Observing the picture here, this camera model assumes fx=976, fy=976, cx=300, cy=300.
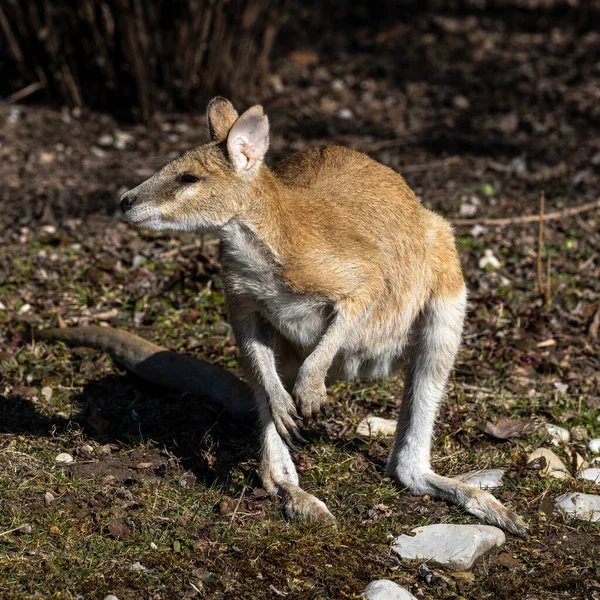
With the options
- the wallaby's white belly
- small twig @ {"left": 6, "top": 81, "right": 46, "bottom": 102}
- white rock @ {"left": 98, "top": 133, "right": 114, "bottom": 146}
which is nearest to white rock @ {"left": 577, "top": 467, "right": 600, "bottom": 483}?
the wallaby's white belly

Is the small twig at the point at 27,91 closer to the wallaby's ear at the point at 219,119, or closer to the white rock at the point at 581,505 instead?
the wallaby's ear at the point at 219,119

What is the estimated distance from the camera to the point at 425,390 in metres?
4.30

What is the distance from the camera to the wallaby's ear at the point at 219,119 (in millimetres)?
3966

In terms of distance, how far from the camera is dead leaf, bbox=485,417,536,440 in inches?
183

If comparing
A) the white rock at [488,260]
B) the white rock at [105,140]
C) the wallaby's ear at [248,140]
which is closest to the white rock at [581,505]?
the wallaby's ear at [248,140]

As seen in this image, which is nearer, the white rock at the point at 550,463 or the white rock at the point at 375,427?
the white rock at the point at 550,463

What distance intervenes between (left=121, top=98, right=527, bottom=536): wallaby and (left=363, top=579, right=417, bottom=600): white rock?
47cm

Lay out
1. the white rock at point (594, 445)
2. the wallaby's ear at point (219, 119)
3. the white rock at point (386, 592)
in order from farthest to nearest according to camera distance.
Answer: the white rock at point (594, 445) → the wallaby's ear at point (219, 119) → the white rock at point (386, 592)

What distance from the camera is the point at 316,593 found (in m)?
3.40

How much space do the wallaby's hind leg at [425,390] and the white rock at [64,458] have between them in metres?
1.39

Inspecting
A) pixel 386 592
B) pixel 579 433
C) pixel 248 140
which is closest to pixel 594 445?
pixel 579 433

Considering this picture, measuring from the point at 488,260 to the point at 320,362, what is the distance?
9.60 ft

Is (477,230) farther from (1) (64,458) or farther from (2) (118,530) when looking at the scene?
(2) (118,530)

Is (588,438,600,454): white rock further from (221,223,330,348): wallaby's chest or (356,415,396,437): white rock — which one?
(221,223,330,348): wallaby's chest
